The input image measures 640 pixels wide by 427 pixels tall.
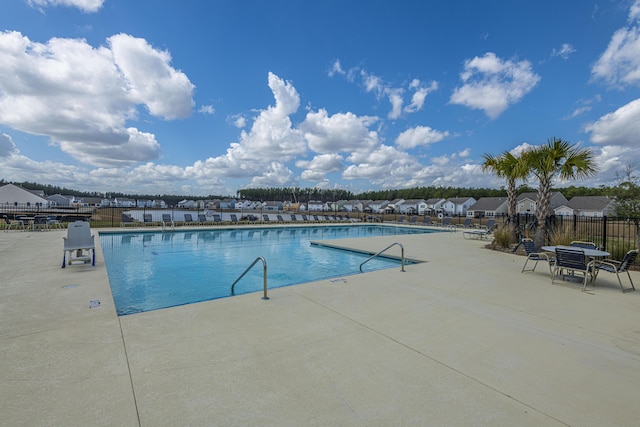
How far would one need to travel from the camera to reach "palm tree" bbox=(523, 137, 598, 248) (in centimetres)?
986

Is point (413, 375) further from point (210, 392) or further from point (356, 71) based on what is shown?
point (356, 71)

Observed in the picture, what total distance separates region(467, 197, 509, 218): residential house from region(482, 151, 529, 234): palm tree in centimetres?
4636

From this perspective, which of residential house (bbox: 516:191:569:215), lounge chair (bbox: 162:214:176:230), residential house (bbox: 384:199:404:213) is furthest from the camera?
residential house (bbox: 384:199:404:213)

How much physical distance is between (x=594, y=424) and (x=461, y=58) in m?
19.4

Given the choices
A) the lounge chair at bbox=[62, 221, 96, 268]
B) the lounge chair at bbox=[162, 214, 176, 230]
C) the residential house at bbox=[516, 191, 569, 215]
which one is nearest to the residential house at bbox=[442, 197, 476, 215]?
the residential house at bbox=[516, 191, 569, 215]

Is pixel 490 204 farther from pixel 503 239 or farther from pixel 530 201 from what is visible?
pixel 503 239

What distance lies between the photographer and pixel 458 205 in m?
69.8

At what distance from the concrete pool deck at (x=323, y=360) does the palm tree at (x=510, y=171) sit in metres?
7.84

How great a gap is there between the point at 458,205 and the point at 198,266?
71.0 meters

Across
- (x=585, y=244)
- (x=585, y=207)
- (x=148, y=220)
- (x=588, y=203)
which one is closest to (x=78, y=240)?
(x=148, y=220)

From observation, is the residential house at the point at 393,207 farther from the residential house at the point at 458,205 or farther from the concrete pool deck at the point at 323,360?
the concrete pool deck at the point at 323,360

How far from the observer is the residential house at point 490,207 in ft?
179

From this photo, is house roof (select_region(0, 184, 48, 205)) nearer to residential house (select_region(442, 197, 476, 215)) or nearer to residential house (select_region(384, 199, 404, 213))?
residential house (select_region(384, 199, 404, 213))

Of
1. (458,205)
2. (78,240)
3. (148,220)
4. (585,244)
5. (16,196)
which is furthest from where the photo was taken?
(458,205)
